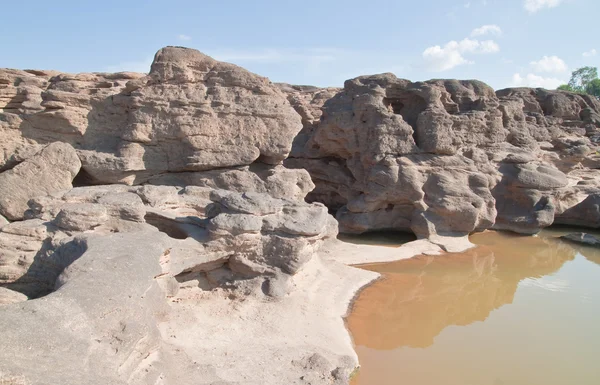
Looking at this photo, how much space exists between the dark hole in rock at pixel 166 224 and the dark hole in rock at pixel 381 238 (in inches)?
273

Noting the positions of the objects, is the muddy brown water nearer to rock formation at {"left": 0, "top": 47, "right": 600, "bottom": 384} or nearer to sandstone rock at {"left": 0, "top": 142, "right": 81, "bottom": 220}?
rock formation at {"left": 0, "top": 47, "right": 600, "bottom": 384}

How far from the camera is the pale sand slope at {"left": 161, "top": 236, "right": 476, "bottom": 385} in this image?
5.68 metres

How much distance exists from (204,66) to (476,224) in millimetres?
9791

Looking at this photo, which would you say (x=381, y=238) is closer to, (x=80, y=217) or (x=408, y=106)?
(x=408, y=106)

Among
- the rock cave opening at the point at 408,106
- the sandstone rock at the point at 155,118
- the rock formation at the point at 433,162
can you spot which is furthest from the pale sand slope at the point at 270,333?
the rock cave opening at the point at 408,106

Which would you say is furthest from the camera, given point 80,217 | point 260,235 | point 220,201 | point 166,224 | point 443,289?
point 443,289

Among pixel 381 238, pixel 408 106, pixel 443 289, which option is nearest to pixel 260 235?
pixel 443 289

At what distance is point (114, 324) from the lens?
423cm

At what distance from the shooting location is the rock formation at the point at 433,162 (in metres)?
13.6

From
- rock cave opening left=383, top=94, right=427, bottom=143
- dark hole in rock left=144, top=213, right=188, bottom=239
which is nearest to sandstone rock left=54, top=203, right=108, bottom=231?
dark hole in rock left=144, top=213, right=188, bottom=239

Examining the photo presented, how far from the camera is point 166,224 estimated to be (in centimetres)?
798

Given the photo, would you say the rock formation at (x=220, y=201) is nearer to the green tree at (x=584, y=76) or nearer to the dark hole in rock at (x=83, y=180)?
the dark hole in rock at (x=83, y=180)

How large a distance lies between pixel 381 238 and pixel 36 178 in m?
10.2

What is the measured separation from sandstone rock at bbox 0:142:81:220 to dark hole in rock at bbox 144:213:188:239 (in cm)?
227
